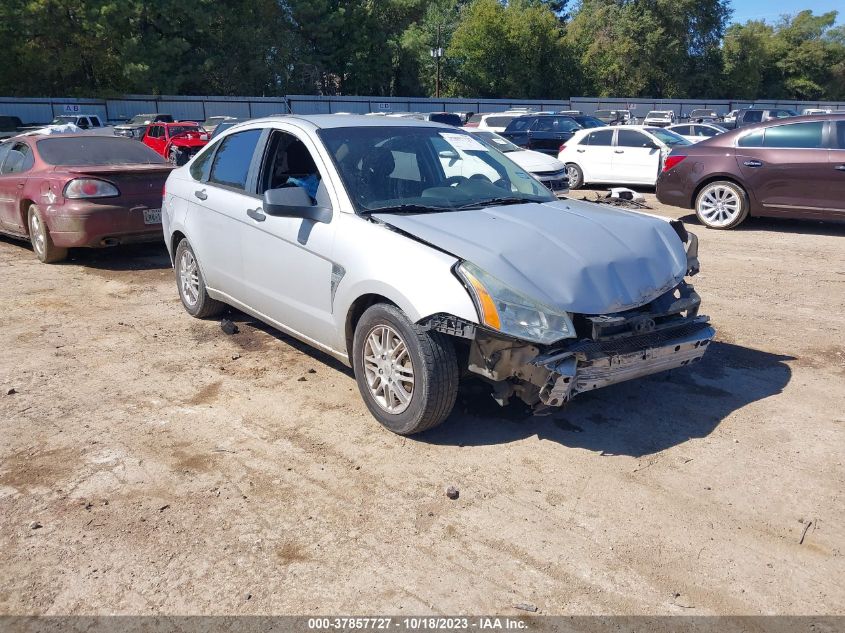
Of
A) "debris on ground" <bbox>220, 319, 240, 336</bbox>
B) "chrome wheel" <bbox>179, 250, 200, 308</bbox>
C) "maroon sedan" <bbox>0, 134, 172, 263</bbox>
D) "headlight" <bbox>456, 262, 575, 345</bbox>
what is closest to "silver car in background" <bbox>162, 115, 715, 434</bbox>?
"headlight" <bbox>456, 262, 575, 345</bbox>

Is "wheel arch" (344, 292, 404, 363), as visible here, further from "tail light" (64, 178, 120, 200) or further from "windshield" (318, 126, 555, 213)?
A: "tail light" (64, 178, 120, 200)

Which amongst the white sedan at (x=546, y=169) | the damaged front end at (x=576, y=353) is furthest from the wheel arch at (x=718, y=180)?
the damaged front end at (x=576, y=353)

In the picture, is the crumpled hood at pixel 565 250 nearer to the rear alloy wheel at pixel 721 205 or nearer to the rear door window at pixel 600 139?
the rear alloy wheel at pixel 721 205

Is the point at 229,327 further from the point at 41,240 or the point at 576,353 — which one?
the point at 41,240

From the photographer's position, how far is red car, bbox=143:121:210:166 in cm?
2255

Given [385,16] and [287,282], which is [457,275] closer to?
[287,282]

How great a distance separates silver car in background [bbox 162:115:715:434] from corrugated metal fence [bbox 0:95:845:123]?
39091mm

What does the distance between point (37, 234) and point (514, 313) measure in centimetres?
733

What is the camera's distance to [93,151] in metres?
9.00

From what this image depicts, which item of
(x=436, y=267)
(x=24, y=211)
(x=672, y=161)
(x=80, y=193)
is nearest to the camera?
(x=436, y=267)

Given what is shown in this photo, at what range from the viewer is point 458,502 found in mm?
3531

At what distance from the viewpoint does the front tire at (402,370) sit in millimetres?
3846

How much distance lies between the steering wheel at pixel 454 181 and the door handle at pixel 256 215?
1.26 metres

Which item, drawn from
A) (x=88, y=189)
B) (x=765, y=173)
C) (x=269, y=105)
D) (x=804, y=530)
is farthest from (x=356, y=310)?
(x=269, y=105)
